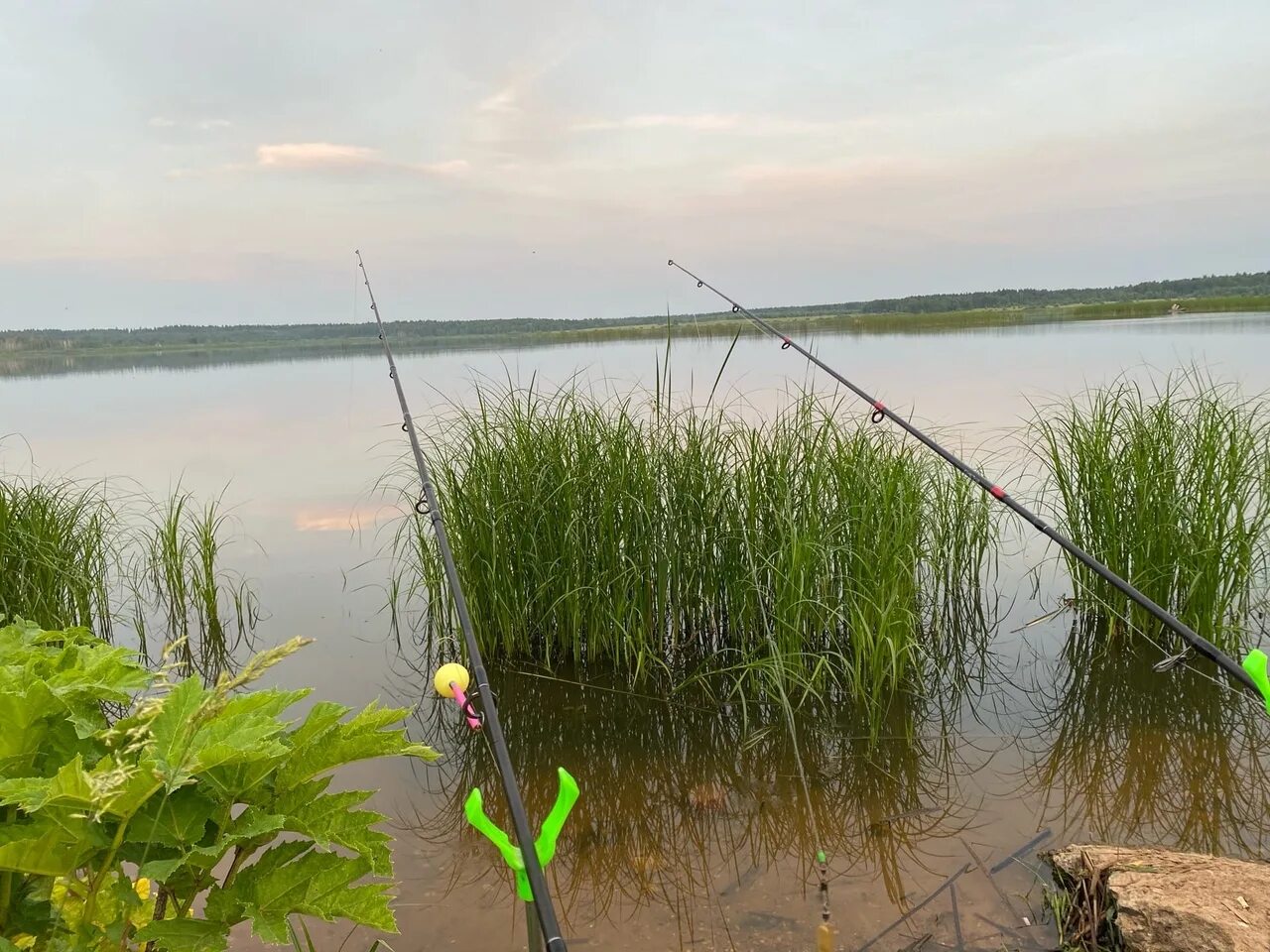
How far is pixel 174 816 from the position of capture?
4.16 feet

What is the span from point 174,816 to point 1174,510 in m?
4.46

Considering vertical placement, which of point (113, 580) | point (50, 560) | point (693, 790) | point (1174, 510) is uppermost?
point (1174, 510)

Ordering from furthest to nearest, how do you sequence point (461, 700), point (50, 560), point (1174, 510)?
1. point (50, 560)
2. point (1174, 510)
3. point (461, 700)

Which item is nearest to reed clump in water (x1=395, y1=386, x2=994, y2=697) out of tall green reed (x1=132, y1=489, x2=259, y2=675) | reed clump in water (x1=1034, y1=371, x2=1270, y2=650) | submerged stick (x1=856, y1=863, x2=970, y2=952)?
reed clump in water (x1=1034, y1=371, x2=1270, y2=650)

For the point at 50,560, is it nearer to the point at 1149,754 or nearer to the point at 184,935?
the point at 184,935

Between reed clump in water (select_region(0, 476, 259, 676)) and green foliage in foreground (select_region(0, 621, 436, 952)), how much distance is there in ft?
11.1

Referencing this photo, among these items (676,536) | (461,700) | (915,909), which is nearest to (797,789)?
(915,909)

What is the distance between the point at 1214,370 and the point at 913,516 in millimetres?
11162

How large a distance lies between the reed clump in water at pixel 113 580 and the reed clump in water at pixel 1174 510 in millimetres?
4996

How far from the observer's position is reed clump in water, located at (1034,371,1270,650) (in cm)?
403

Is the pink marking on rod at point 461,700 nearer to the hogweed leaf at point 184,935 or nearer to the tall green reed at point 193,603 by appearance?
the hogweed leaf at point 184,935

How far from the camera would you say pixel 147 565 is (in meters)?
6.14

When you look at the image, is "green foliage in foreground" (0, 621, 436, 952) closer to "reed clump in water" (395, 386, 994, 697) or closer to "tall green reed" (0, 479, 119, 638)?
"reed clump in water" (395, 386, 994, 697)

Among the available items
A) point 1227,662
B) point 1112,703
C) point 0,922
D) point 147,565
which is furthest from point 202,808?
point 147,565
